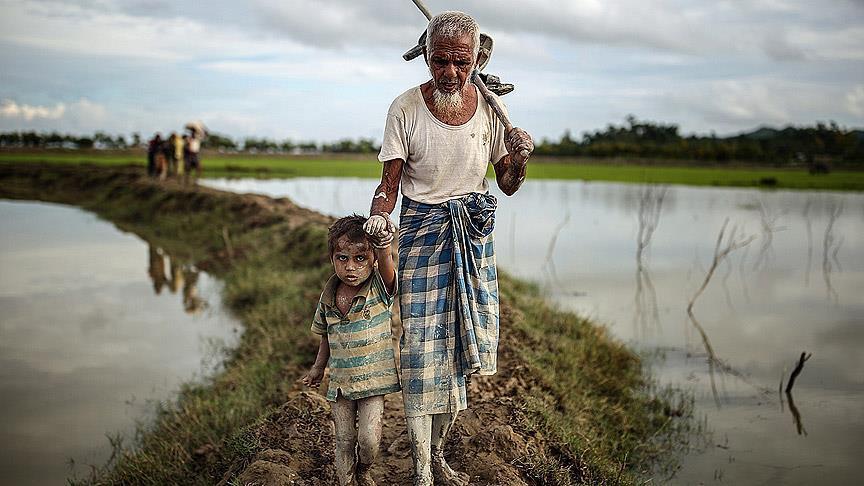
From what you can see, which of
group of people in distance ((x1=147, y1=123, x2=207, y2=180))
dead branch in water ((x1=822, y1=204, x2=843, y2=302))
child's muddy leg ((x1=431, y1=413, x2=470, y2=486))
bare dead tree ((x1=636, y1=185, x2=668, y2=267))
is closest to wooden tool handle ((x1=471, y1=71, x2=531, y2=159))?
child's muddy leg ((x1=431, y1=413, x2=470, y2=486))

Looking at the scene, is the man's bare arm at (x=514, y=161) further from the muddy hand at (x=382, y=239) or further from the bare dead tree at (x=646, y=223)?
the bare dead tree at (x=646, y=223)

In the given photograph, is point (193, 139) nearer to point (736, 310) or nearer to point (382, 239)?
point (736, 310)

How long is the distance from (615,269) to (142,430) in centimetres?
824

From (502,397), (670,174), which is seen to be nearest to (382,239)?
(502,397)

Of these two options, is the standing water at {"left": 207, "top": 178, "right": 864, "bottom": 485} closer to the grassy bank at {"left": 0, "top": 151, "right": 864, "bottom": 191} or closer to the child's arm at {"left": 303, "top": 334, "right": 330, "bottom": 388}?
the child's arm at {"left": 303, "top": 334, "right": 330, "bottom": 388}

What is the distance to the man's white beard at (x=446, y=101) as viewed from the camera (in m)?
3.12

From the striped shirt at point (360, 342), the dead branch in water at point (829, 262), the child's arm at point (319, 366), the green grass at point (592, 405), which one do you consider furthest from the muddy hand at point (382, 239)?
the dead branch in water at point (829, 262)

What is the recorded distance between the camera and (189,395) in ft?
20.2

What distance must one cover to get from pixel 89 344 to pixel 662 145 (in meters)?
46.0

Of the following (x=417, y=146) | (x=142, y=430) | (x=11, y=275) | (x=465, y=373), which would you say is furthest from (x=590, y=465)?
(x=11, y=275)

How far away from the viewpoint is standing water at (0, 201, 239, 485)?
5.46 metres

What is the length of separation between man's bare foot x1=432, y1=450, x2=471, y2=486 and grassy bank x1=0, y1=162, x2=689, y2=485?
0.37m

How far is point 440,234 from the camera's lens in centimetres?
317

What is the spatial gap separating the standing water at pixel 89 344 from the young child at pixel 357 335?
2699mm
